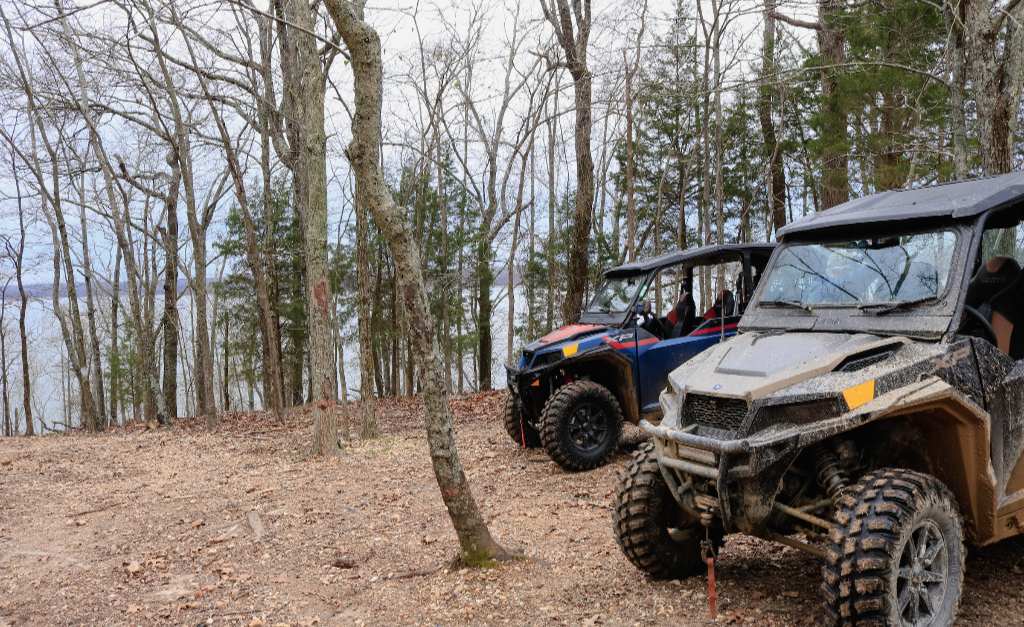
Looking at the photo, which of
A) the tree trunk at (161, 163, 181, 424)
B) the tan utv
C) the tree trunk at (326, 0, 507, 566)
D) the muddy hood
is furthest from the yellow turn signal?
the tree trunk at (161, 163, 181, 424)

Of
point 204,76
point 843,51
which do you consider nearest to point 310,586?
point 204,76

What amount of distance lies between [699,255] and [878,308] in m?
4.05

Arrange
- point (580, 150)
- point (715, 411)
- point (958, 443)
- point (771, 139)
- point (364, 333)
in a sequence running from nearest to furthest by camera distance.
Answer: point (958, 443), point (715, 411), point (364, 333), point (580, 150), point (771, 139)

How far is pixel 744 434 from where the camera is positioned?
3428 millimetres

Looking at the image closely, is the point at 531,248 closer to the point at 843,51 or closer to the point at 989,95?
the point at 843,51

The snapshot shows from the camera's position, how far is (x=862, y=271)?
4.18 m

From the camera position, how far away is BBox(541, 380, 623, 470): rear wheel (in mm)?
7414

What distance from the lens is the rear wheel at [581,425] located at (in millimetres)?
7414

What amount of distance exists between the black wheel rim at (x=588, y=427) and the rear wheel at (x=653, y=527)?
10.7 ft

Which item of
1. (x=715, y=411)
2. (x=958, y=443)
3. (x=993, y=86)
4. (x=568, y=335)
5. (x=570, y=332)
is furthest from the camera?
(x=570, y=332)

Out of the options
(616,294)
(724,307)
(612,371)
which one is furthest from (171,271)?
(724,307)

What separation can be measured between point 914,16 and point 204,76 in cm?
1216

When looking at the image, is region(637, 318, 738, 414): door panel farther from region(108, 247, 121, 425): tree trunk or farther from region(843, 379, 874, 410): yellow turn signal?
region(108, 247, 121, 425): tree trunk

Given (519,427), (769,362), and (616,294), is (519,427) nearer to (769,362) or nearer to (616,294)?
(616,294)
